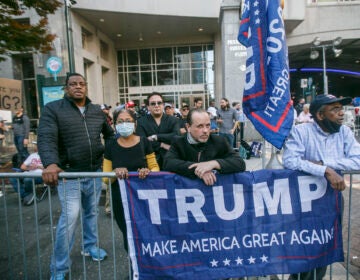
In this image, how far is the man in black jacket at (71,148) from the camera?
3.00m

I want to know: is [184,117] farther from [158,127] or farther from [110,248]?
[110,248]

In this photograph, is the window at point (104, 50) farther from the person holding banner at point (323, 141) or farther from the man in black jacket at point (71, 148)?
→ the person holding banner at point (323, 141)

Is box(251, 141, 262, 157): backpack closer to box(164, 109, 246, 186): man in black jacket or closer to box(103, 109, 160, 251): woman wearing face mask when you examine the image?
box(103, 109, 160, 251): woman wearing face mask

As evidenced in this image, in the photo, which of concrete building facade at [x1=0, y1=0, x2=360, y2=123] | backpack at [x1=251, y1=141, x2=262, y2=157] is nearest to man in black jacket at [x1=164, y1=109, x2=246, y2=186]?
backpack at [x1=251, y1=141, x2=262, y2=157]

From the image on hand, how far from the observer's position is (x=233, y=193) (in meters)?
2.51

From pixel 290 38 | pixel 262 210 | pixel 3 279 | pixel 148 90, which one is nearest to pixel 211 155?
pixel 262 210

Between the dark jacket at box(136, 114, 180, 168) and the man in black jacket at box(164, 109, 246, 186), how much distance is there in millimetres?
1450


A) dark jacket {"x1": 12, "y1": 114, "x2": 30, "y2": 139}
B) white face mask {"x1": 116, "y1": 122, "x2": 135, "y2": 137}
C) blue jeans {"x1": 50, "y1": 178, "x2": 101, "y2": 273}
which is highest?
white face mask {"x1": 116, "y1": 122, "x2": 135, "y2": 137}

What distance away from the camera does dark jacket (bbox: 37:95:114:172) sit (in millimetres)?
3033

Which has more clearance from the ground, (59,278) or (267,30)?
(267,30)

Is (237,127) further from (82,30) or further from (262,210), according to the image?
(82,30)

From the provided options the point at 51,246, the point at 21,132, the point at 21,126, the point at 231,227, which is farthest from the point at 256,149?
the point at 21,126

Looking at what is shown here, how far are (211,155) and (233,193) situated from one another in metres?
0.41

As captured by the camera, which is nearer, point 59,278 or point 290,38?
point 59,278
